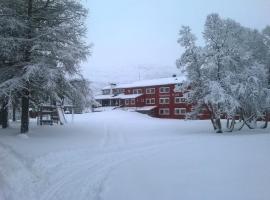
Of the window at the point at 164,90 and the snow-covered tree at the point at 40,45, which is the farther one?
the window at the point at 164,90

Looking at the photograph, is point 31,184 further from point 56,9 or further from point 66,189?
point 56,9

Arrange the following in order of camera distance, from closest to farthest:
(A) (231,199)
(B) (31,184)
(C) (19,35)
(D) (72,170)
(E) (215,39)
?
(A) (231,199) → (B) (31,184) → (D) (72,170) → (C) (19,35) → (E) (215,39)

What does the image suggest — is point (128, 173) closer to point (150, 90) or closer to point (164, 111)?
point (164, 111)

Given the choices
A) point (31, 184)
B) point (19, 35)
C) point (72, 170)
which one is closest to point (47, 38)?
point (19, 35)

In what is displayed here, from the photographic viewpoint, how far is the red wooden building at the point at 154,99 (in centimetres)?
7169

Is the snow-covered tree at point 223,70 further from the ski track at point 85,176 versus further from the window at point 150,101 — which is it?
the window at point 150,101

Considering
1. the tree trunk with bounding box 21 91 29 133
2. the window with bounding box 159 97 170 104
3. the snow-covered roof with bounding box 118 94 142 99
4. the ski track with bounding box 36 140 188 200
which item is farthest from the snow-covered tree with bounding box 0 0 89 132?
the snow-covered roof with bounding box 118 94 142 99

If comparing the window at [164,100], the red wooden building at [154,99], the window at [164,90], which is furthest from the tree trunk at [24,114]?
the window at [164,90]

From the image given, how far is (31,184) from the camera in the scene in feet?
37.8

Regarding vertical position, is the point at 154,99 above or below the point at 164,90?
below

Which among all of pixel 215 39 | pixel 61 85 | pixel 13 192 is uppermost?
pixel 215 39

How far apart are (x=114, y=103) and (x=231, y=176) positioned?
71702 mm

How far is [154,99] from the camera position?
7581cm

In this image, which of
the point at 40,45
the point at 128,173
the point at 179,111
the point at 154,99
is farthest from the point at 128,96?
the point at 128,173
